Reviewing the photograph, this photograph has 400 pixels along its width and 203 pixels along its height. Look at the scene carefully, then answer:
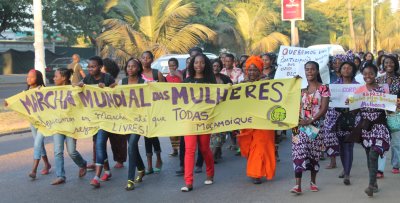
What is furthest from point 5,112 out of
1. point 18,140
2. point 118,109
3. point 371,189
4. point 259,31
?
point 259,31

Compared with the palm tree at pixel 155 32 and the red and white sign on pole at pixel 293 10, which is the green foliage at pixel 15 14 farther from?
the red and white sign on pole at pixel 293 10

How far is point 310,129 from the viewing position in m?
6.04

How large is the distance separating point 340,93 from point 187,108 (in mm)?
1971

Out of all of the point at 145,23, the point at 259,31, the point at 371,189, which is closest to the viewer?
the point at 371,189

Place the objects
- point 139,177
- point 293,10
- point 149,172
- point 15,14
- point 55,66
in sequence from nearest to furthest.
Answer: point 139,177, point 149,172, point 293,10, point 15,14, point 55,66

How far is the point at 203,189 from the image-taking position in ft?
21.2

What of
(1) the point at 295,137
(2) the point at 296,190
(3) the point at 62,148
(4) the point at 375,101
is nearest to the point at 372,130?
(4) the point at 375,101

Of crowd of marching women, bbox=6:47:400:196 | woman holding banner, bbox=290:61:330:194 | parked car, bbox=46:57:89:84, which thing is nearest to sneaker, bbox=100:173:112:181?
crowd of marching women, bbox=6:47:400:196

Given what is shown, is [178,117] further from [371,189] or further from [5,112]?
[5,112]

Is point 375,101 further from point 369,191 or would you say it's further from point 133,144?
point 133,144

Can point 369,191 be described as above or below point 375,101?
below

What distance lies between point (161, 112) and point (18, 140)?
5.10m

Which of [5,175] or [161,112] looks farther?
[5,175]

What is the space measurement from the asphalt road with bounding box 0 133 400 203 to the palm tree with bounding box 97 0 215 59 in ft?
45.8
